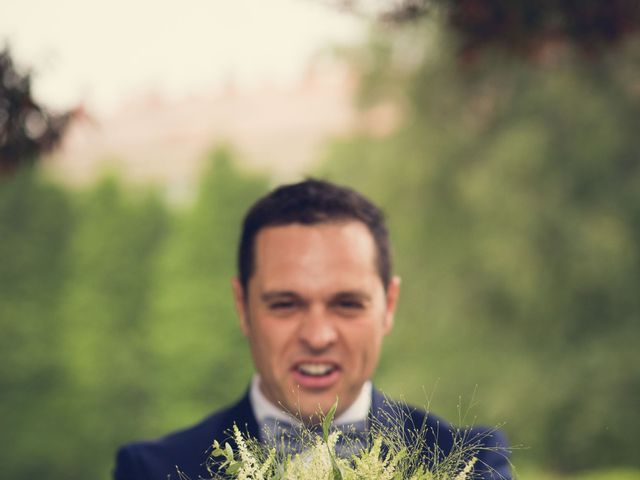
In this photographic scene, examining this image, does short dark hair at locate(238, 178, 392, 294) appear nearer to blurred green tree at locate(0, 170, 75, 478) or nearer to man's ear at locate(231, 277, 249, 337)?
man's ear at locate(231, 277, 249, 337)

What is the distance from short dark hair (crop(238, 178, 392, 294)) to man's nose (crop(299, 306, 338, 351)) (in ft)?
1.03

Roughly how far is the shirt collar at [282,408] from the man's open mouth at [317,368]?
0.51 feet

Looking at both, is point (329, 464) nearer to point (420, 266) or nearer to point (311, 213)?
point (311, 213)

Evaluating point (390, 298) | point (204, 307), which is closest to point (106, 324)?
point (204, 307)

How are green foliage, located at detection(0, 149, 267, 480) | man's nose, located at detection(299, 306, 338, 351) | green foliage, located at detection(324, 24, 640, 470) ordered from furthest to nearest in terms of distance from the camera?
green foliage, located at detection(0, 149, 267, 480) → green foliage, located at detection(324, 24, 640, 470) → man's nose, located at detection(299, 306, 338, 351)

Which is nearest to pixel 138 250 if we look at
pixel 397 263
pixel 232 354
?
pixel 232 354

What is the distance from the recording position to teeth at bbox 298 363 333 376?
328 centimetres

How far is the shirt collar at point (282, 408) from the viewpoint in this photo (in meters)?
3.42

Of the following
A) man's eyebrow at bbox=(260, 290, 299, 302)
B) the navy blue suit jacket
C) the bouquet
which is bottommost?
the bouquet

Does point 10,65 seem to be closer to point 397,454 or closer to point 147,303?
point 397,454

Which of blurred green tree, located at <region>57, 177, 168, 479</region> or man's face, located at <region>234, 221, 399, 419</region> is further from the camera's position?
blurred green tree, located at <region>57, 177, 168, 479</region>

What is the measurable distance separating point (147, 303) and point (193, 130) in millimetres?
23835

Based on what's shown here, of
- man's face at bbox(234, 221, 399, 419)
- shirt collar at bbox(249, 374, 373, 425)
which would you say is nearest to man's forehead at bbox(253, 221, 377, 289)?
man's face at bbox(234, 221, 399, 419)

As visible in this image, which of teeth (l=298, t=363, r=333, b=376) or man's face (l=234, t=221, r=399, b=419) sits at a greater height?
man's face (l=234, t=221, r=399, b=419)
